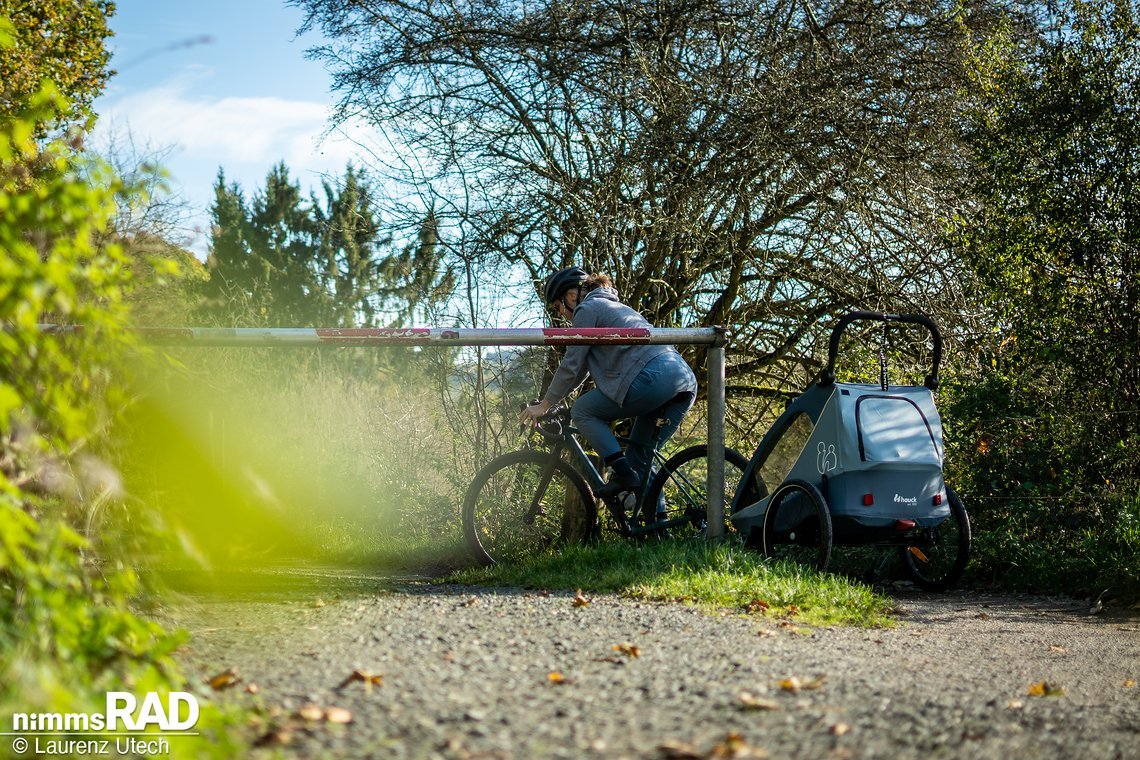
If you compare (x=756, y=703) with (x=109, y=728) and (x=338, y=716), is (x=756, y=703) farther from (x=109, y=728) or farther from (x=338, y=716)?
(x=109, y=728)

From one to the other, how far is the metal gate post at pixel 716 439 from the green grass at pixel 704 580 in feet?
0.79

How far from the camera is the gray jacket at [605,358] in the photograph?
6.45 metres

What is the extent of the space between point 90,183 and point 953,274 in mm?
7095

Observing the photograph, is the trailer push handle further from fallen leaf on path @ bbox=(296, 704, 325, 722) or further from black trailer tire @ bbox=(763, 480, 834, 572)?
fallen leaf on path @ bbox=(296, 704, 325, 722)

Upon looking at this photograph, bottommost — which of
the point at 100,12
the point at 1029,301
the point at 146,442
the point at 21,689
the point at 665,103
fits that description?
the point at 21,689

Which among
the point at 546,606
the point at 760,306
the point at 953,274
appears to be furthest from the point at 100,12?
the point at 546,606

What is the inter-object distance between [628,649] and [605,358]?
119 inches

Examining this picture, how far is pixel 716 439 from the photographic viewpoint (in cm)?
647

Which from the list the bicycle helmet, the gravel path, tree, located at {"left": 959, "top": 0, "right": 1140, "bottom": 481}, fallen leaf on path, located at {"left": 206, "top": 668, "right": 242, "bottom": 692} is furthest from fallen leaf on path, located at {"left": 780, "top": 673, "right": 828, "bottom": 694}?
tree, located at {"left": 959, "top": 0, "right": 1140, "bottom": 481}

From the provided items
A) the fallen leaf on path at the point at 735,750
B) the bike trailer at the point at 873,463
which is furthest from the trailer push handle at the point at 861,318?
the fallen leaf on path at the point at 735,750

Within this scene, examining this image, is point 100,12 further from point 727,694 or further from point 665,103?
point 727,694

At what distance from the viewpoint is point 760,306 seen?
8.81 m

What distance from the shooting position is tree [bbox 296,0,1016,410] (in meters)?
8.27

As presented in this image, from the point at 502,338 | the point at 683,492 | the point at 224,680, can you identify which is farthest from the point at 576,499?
the point at 224,680
